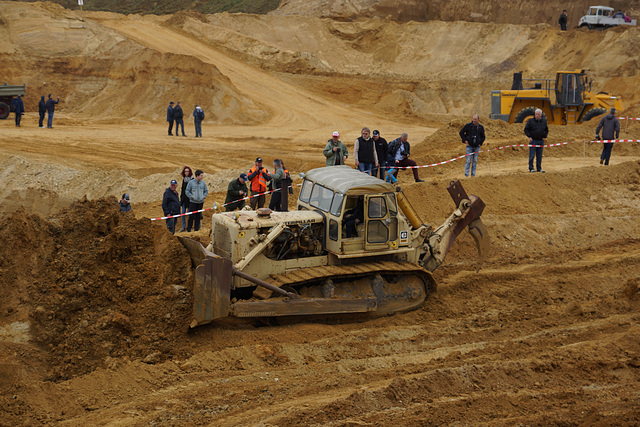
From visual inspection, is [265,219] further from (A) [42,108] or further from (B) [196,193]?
(A) [42,108]

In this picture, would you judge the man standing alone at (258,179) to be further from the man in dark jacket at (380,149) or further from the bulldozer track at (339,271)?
the bulldozer track at (339,271)

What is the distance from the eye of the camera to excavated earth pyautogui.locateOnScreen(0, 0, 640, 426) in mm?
8539


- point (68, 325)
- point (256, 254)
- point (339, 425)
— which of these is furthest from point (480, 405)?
point (68, 325)

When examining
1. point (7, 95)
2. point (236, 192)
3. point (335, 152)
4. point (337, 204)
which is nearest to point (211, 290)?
point (337, 204)

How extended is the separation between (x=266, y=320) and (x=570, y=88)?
20.1 meters

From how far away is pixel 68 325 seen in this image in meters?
10.0

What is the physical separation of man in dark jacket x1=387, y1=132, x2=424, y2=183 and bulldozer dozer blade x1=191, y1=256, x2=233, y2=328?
25.5 feet

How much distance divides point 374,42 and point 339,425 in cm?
3973

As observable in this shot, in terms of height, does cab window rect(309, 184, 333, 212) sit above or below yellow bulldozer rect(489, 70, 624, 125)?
below

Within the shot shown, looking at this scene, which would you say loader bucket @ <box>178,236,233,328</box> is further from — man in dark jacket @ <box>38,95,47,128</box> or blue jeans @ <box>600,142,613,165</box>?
man in dark jacket @ <box>38,95,47,128</box>

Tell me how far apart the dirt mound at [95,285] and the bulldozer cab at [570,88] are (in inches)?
776

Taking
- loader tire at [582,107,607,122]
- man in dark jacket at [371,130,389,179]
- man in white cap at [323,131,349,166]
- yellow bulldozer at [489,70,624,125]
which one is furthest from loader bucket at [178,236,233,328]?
loader tire at [582,107,607,122]

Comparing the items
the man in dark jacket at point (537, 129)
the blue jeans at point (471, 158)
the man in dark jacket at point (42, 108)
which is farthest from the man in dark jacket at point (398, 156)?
the man in dark jacket at point (42, 108)

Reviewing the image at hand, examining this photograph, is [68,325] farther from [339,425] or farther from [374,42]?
[374,42]
